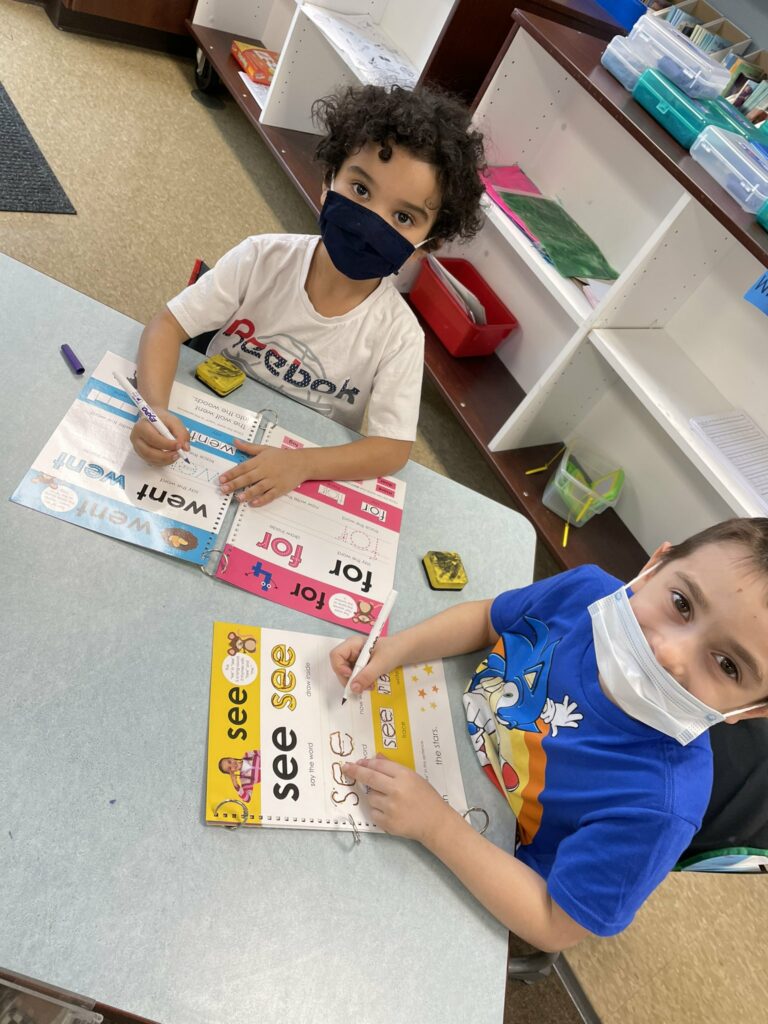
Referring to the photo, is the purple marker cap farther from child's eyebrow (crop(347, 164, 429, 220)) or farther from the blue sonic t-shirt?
the blue sonic t-shirt

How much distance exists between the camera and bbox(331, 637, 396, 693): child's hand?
85 cm

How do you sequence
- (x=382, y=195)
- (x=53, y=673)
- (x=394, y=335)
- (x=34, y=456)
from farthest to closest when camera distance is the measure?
(x=394, y=335) → (x=382, y=195) → (x=34, y=456) → (x=53, y=673)

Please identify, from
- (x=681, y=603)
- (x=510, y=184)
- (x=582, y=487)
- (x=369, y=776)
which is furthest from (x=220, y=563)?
(x=510, y=184)

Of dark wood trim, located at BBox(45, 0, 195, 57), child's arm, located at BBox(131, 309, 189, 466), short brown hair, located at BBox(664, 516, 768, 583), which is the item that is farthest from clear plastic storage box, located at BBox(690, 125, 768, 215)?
dark wood trim, located at BBox(45, 0, 195, 57)

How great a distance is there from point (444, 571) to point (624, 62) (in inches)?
56.4

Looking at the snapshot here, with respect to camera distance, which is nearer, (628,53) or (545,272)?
(628,53)

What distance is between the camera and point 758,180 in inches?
59.5

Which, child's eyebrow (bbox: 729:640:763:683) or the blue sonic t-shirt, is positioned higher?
child's eyebrow (bbox: 729:640:763:683)

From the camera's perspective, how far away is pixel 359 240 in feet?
3.72

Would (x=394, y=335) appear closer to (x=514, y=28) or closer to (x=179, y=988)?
(x=179, y=988)

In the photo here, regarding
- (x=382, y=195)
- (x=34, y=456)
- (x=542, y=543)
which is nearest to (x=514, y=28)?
(x=382, y=195)

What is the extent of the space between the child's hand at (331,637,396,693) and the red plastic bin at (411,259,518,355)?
153 cm

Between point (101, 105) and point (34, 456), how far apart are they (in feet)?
7.76

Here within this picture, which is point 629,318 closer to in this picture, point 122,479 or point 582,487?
point 582,487
